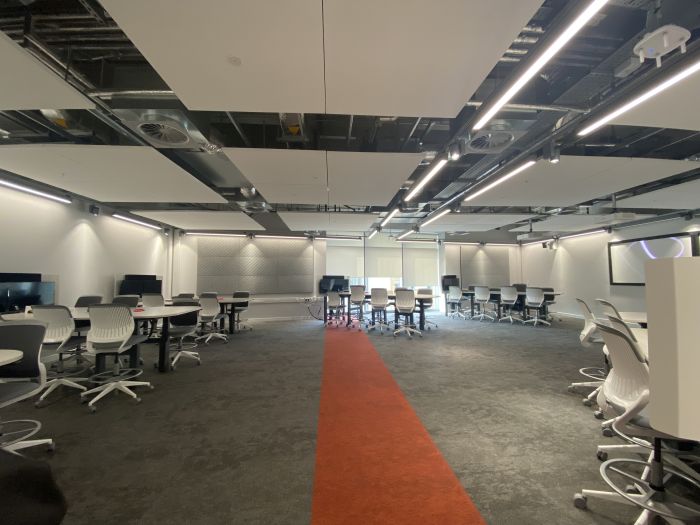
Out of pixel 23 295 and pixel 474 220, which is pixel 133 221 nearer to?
pixel 23 295

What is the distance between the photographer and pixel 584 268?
35.2 feet

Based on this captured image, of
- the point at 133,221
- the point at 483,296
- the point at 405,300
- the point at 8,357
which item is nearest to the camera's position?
the point at 8,357

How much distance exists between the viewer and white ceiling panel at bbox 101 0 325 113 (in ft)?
6.06

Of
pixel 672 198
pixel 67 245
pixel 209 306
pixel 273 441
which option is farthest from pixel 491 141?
pixel 67 245

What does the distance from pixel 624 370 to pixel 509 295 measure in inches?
346

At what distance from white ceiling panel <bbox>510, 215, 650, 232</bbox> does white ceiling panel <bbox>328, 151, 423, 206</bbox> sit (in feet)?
18.9

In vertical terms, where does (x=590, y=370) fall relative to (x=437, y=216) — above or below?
below

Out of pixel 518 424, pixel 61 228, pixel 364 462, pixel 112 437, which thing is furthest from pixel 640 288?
pixel 61 228

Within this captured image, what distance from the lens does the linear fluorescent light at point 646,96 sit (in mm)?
2160

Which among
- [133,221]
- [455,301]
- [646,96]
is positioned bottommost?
[455,301]

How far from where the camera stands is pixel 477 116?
2.99 meters

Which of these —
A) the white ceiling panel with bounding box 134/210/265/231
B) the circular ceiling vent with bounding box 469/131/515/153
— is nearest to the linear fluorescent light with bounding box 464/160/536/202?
the circular ceiling vent with bounding box 469/131/515/153

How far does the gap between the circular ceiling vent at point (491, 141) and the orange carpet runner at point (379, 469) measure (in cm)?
337

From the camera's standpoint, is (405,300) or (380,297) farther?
(380,297)
